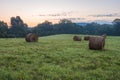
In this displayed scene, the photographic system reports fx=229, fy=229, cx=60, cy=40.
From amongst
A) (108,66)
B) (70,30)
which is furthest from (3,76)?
(70,30)

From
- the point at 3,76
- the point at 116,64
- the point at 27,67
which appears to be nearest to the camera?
the point at 3,76

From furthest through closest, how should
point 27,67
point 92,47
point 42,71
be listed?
point 92,47 → point 27,67 → point 42,71

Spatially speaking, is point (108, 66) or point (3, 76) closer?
point (3, 76)

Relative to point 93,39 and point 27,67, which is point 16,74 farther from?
point 93,39

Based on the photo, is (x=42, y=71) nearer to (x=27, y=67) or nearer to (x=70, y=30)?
(x=27, y=67)

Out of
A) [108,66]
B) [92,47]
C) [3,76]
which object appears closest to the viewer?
[3,76]

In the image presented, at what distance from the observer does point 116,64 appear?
9875mm

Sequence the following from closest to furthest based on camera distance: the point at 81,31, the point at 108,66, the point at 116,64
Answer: the point at 108,66
the point at 116,64
the point at 81,31

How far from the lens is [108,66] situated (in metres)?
9.27

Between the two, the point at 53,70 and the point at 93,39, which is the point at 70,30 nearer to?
the point at 93,39

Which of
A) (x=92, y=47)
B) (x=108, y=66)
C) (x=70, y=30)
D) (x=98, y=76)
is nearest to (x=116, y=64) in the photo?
(x=108, y=66)

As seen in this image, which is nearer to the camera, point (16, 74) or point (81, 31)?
point (16, 74)

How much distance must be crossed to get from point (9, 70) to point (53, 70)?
1.51m

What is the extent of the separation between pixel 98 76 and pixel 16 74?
8.67 feet
